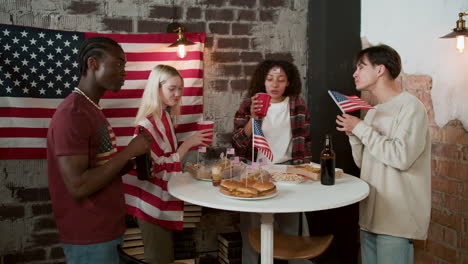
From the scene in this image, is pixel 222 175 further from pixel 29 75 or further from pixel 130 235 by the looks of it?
pixel 29 75

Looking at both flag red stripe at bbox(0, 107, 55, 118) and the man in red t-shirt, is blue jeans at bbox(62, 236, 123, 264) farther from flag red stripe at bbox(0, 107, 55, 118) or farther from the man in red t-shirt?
flag red stripe at bbox(0, 107, 55, 118)

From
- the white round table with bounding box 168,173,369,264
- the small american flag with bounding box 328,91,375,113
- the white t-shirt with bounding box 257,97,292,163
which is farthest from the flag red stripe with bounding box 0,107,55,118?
the small american flag with bounding box 328,91,375,113

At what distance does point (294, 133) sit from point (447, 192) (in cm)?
122

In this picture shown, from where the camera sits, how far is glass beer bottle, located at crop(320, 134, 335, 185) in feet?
8.45

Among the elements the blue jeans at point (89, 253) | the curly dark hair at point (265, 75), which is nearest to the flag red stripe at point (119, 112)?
the curly dark hair at point (265, 75)

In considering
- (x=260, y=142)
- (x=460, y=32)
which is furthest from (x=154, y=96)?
(x=460, y=32)

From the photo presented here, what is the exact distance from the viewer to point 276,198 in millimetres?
2303

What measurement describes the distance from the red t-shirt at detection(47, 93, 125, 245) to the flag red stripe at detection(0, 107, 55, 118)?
1813 millimetres

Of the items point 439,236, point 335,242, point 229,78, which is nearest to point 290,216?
point 335,242

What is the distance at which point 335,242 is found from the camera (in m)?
4.00

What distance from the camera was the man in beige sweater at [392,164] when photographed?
2400 millimetres

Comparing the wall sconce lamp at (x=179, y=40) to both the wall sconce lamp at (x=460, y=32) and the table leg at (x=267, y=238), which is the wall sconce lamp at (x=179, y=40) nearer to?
the table leg at (x=267, y=238)

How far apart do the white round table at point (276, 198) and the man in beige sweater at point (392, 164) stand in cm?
16

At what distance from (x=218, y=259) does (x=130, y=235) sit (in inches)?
43.1
